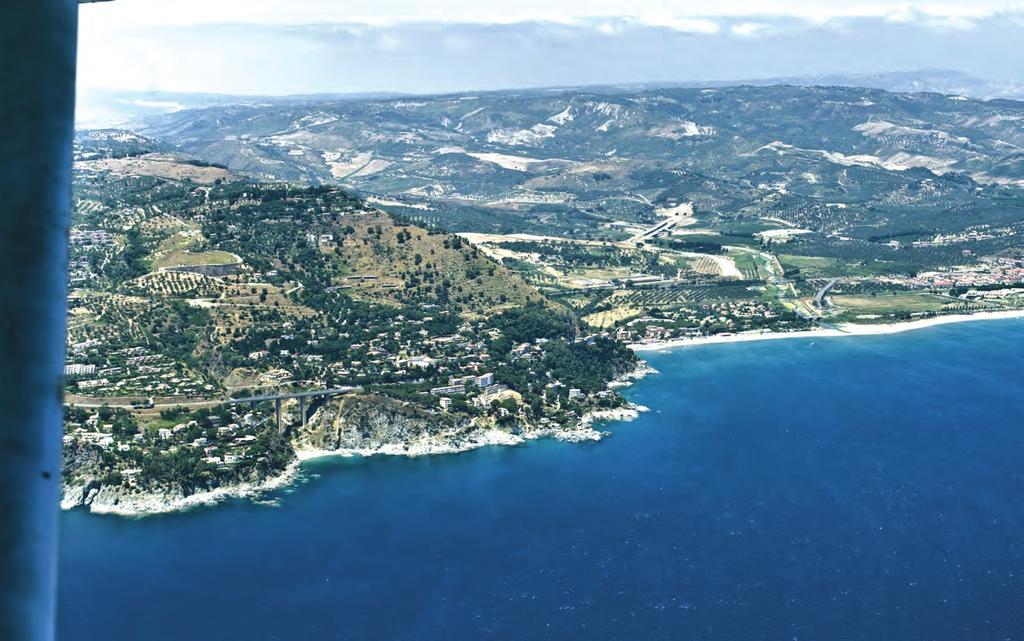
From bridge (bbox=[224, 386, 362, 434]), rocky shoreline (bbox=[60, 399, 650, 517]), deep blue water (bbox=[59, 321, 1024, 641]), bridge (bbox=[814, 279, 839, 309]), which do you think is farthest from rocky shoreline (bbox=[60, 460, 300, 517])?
bridge (bbox=[814, 279, 839, 309])

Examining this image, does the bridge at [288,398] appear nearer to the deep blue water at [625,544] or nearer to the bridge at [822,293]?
the deep blue water at [625,544]

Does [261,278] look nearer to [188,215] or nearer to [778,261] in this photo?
[188,215]

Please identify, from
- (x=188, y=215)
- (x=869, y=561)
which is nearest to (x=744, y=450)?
(x=869, y=561)

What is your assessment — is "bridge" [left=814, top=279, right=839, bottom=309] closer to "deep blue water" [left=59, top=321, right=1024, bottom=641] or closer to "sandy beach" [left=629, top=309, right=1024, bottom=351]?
"sandy beach" [left=629, top=309, right=1024, bottom=351]

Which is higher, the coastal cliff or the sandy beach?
the sandy beach

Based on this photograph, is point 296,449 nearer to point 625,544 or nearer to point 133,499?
point 133,499

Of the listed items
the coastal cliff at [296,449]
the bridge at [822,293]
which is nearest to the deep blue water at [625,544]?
the coastal cliff at [296,449]
